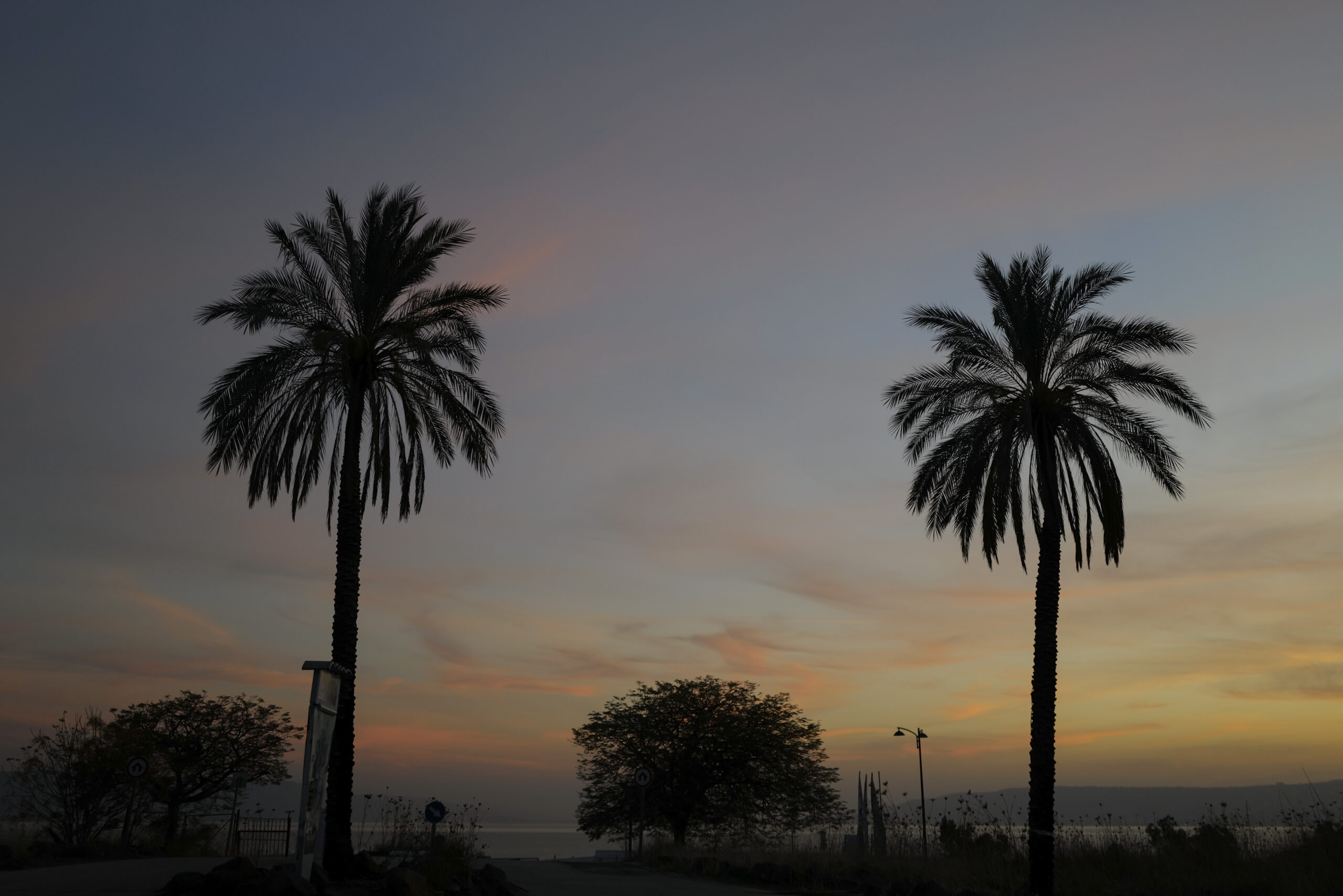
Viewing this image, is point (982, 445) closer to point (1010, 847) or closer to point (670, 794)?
point (1010, 847)

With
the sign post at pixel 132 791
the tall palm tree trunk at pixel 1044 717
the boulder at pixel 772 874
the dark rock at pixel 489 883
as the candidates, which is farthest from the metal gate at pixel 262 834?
the tall palm tree trunk at pixel 1044 717

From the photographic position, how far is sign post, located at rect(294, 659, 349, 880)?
49.4 ft

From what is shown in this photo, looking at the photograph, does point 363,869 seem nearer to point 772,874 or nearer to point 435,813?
point 435,813

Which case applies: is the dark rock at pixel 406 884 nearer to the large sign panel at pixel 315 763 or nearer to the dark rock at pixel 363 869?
the large sign panel at pixel 315 763

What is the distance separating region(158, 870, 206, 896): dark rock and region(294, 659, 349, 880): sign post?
1548mm

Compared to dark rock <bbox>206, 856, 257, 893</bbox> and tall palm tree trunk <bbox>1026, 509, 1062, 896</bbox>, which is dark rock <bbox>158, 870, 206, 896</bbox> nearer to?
dark rock <bbox>206, 856, 257, 893</bbox>

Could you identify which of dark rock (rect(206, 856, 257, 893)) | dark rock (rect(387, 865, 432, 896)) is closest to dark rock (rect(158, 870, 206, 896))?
dark rock (rect(206, 856, 257, 893))

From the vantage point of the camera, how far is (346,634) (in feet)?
67.1

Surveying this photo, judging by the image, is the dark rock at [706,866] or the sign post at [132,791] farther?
the sign post at [132,791]

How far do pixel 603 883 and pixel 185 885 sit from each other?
35.9ft

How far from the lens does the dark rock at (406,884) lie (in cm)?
1468

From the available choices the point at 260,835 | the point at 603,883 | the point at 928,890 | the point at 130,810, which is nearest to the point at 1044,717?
the point at 928,890

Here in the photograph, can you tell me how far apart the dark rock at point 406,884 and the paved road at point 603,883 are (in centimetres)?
503

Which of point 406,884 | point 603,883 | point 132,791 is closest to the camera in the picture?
point 406,884
